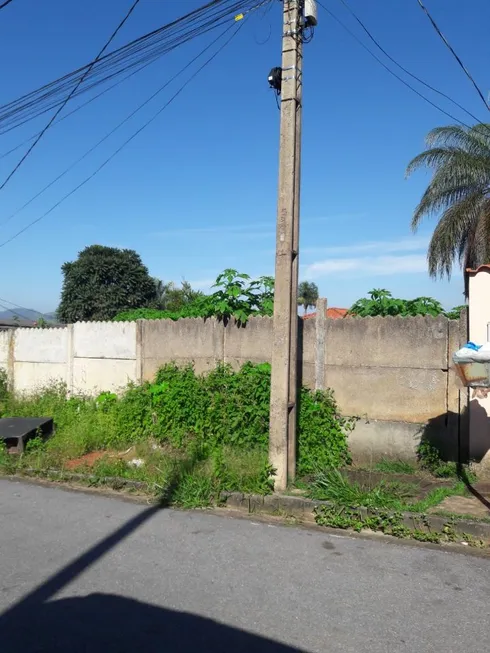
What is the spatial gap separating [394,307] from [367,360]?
880 millimetres

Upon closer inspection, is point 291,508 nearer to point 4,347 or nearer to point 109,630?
point 109,630

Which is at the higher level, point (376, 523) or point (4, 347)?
point (4, 347)

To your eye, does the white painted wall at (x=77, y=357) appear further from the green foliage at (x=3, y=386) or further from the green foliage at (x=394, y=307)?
the green foliage at (x=394, y=307)

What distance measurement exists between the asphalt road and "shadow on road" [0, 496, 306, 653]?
0.01 metres

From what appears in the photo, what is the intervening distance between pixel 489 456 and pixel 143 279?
2703cm

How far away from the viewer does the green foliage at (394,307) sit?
26.5 ft

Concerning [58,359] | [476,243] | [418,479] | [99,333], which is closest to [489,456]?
[418,479]

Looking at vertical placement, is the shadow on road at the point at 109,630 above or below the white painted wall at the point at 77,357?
below

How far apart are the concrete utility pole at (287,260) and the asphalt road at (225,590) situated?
115 centimetres

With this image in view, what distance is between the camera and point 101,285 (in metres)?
30.8

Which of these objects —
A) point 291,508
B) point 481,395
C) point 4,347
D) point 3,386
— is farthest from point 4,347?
point 481,395

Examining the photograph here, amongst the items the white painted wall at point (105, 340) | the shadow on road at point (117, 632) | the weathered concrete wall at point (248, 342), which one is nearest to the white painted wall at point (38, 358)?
the white painted wall at point (105, 340)

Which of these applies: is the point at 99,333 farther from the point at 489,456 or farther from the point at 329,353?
the point at 489,456

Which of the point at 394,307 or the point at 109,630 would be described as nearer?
the point at 109,630
